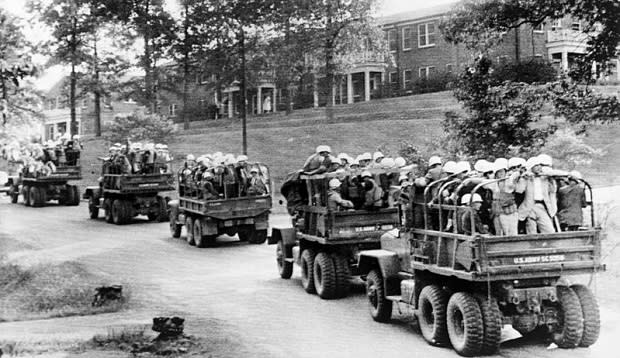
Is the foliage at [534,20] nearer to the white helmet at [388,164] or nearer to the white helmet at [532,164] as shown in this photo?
the white helmet at [388,164]

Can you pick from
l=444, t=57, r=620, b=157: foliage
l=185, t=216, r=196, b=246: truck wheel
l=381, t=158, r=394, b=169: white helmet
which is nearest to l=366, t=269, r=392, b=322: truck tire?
l=381, t=158, r=394, b=169: white helmet

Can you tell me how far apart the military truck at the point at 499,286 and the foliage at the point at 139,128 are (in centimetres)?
2404

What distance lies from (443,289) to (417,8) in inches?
1831

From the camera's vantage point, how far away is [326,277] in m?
14.1

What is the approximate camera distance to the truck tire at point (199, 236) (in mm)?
21531

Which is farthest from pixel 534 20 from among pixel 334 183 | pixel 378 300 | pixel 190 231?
pixel 190 231

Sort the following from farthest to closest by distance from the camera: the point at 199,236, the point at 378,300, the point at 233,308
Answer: the point at 199,236 → the point at 233,308 → the point at 378,300

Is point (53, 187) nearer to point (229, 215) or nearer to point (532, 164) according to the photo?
point (229, 215)

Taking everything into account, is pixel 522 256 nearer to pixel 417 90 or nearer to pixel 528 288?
pixel 528 288

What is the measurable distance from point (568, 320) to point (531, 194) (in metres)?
1.47

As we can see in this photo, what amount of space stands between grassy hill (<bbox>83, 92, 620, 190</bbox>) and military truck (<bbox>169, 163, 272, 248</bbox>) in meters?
11.3

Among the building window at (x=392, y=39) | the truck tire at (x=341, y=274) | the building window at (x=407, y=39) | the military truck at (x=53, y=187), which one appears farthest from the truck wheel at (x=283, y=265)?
the building window at (x=392, y=39)

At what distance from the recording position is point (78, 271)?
699 inches

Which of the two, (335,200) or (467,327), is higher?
(335,200)
